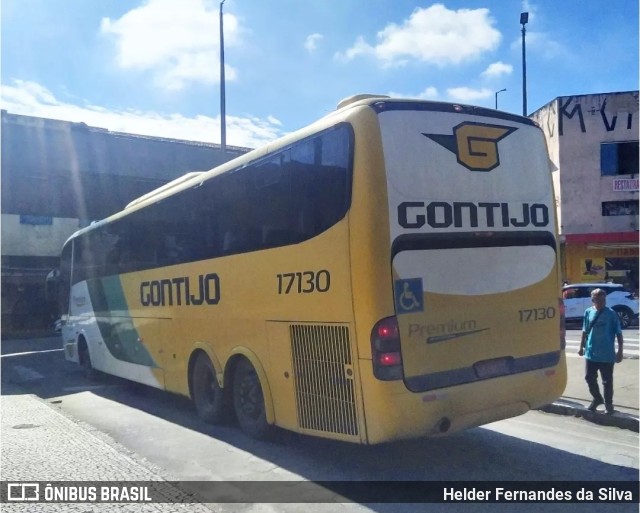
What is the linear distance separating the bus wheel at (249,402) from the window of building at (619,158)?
→ 85.7ft

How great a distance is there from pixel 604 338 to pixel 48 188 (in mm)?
31728

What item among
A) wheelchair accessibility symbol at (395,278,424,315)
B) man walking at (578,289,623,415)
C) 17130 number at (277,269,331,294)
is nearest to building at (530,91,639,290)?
man walking at (578,289,623,415)

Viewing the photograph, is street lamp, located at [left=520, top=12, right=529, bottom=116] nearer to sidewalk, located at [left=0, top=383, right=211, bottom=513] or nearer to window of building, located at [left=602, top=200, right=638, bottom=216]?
window of building, located at [left=602, top=200, right=638, bottom=216]

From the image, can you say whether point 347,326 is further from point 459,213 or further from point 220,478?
point 220,478

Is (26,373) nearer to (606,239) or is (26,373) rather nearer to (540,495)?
(540,495)

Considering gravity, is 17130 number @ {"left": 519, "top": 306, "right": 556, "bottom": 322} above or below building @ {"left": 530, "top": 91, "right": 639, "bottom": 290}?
below

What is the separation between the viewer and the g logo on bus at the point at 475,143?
638 cm

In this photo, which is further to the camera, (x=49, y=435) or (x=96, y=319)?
(x=96, y=319)

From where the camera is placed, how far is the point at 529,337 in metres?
6.66

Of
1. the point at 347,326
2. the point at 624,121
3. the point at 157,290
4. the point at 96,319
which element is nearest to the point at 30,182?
the point at 96,319

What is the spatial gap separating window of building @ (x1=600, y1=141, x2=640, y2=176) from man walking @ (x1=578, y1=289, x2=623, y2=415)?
2319 centimetres

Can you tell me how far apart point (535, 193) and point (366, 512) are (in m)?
3.74

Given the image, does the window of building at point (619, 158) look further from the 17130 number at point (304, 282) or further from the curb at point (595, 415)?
the 17130 number at point (304, 282)

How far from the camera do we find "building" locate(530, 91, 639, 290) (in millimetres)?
29438
